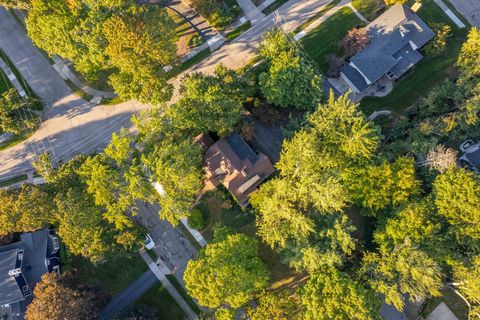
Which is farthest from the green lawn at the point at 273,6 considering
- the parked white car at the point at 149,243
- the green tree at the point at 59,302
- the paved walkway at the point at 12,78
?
the green tree at the point at 59,302

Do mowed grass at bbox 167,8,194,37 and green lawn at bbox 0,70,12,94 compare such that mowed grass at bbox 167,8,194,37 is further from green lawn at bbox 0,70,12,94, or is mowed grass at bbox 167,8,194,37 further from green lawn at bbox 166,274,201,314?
green lawn at bbox 166,274,201,314

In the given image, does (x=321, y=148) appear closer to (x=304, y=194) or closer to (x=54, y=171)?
(x=304, y=194)

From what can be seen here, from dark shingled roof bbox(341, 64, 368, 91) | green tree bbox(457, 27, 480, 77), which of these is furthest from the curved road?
green tree bbox(457, 27, 480, 77)

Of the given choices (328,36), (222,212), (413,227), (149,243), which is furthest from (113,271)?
(328,36)

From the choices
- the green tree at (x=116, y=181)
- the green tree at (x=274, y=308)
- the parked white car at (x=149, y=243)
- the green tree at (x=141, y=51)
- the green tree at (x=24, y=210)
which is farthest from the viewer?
the parked white car at (x=149, y=243)

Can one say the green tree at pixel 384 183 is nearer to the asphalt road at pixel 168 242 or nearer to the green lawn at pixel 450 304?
the green lawn at pixel 450 304

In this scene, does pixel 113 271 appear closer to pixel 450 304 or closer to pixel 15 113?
pixel 15 113
